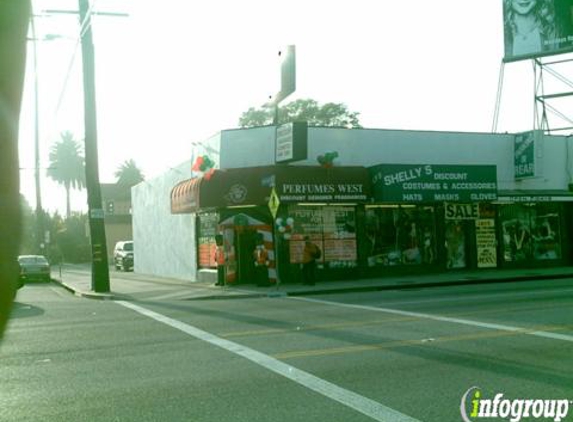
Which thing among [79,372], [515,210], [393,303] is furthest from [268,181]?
[79,372]

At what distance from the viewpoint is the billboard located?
29828 millimetres

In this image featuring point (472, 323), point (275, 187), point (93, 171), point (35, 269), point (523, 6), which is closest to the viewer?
point (472, 323)

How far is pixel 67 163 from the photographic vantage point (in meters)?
83.8

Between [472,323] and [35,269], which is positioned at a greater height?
[35,269]

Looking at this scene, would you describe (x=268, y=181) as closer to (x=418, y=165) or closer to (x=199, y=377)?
(x=418, y=165)

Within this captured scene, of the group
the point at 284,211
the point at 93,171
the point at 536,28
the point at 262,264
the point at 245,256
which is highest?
the point at 536,28

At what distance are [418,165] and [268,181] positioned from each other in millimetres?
5603

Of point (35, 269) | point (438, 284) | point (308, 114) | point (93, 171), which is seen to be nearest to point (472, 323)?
point (438, 284)

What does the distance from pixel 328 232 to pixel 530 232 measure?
9.16m

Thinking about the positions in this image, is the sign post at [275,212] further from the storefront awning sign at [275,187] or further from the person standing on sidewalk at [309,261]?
the person standing on sidewalk at [309,261]

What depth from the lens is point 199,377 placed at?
7723 mm

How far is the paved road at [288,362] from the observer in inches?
252

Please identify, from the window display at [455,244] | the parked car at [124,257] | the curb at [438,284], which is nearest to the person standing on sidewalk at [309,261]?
the curb at [438,284]

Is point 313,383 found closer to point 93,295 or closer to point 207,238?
point 93,295
